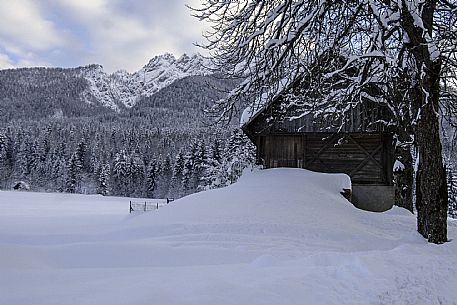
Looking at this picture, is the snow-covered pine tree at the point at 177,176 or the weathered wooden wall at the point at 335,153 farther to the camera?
the snow-covered pine tree at the point at 177,176

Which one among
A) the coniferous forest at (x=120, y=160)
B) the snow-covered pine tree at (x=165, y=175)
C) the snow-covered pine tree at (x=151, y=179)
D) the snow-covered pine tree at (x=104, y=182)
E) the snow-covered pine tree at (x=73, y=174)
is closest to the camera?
the coniferous forest at (x=120, y=160)

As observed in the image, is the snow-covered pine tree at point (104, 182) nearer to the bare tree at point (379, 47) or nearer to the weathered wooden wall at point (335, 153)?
the weathered wooden wall at point (335, 153)

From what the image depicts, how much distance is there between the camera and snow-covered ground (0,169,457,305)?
330 centimetres

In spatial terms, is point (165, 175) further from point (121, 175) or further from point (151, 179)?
point (121, 175)

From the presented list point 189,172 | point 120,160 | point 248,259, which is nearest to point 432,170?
point 248,259

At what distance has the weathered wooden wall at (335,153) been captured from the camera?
15.1 metres

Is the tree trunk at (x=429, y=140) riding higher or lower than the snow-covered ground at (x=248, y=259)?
higher

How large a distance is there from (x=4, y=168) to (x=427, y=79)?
80.6 meters

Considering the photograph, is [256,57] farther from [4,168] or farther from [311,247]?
[4,168]

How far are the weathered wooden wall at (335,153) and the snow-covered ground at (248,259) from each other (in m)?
3.87

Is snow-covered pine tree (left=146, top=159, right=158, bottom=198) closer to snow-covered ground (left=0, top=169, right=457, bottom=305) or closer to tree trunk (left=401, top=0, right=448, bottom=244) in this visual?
snow-covered ground (left=0, top=169, right=457, bottom=305)

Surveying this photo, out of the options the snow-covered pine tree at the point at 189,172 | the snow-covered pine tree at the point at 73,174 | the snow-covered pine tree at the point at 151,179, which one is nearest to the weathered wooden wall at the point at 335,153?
the snow-covered pine tree at the point at 189,172

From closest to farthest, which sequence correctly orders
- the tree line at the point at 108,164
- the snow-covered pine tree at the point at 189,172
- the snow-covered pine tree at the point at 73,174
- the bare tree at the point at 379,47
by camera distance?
the bare tree at the point at 379,47 → the snow-covered pine tree at the point at 189,172 → the tree line at the point at 108,164 → the snow-covered pine tree at the point at 73,174

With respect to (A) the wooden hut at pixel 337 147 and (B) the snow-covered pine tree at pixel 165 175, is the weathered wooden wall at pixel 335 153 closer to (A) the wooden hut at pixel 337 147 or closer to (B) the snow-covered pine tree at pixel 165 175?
(A) the wooden hut at pixel 337 147
